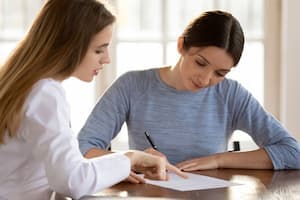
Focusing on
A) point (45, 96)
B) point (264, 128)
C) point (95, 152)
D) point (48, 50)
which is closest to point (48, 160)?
point (45, 96)

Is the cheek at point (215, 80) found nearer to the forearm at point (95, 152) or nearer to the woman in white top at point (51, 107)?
the forearm at point (95, 152)

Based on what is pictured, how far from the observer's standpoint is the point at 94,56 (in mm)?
1674

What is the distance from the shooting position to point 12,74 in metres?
1.62

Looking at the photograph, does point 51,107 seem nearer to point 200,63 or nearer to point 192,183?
point 192,183

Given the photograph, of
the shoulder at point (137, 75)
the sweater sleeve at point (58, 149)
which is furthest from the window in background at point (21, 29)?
the sweater sleeve at point (58, 149)

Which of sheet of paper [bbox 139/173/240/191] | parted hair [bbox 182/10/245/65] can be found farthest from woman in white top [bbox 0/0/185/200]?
parted hair [bbox 182/10/245/65]

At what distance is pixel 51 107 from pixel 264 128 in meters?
1.01

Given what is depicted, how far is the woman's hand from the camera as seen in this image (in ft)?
5.57

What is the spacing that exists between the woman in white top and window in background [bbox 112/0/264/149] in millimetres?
1912

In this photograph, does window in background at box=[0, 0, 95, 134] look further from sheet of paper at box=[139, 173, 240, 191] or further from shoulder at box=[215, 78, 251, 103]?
sheet of paper at box=[139, 173, 240, 191]

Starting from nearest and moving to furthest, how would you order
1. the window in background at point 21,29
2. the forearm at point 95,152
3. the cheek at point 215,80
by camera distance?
the forearm at point 95,152 → the cheek at point 215,80 → the window in background at point 21,29

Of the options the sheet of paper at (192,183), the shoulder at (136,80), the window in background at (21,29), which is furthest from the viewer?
the window in background at (21,29)

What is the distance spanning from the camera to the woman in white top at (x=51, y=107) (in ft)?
4.95

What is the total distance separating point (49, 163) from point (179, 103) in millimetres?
940
